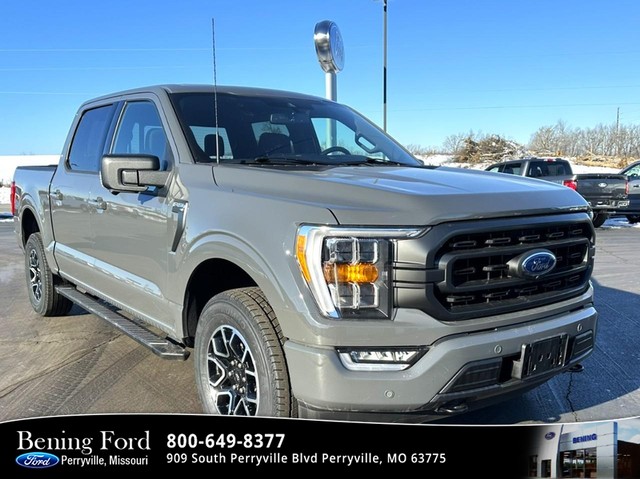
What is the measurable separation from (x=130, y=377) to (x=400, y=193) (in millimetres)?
2560

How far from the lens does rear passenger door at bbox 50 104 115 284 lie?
4.23 m

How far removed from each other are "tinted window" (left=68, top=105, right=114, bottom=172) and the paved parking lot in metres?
1.50

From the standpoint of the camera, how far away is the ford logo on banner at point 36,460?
244 centimetres

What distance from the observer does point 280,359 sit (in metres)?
2.39

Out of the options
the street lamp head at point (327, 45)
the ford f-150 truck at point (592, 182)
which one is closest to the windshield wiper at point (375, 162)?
the street lamp head at point (327, 45)

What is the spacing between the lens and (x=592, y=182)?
13539mm

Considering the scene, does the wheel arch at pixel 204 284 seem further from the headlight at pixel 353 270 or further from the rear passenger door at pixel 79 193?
the rear passenger door at pixel 79 193

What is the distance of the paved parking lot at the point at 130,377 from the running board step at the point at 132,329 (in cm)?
39

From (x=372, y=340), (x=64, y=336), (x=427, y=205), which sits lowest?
(x=64, y=336)

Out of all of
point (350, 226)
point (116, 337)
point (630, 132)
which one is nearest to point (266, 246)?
point (350, 226)

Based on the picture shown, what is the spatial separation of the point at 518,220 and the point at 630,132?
59591 millimetres

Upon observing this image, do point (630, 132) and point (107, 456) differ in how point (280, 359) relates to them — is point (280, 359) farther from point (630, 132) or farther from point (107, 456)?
point (630, 132)

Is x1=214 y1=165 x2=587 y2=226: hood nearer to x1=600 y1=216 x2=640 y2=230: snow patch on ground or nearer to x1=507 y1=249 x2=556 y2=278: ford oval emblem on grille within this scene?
x1=507 y1=249 x2=556 y2=278: ford oval emblem on grille

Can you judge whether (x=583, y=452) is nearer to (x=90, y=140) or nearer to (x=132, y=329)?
(x=132, y=329)
